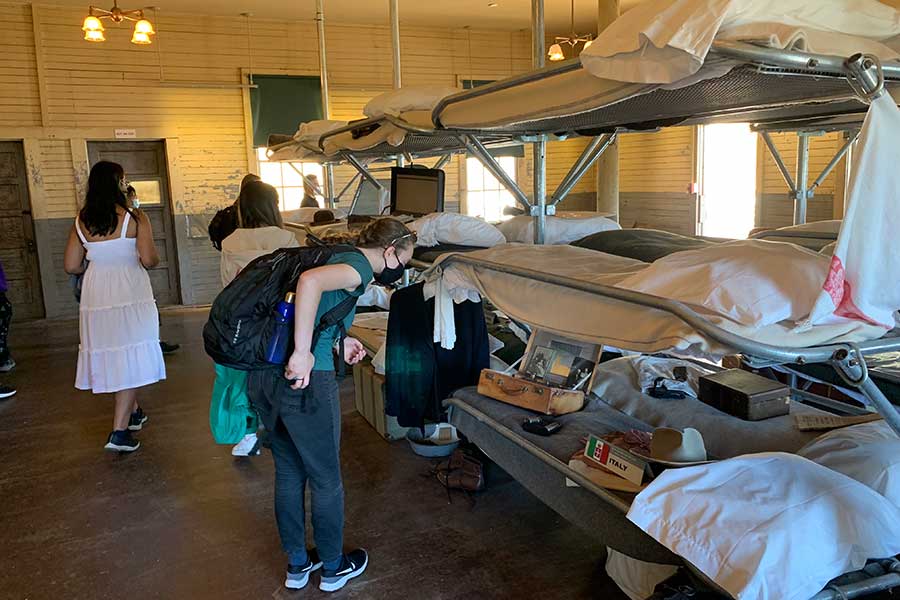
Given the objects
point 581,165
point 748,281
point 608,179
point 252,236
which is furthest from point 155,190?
point 748,281

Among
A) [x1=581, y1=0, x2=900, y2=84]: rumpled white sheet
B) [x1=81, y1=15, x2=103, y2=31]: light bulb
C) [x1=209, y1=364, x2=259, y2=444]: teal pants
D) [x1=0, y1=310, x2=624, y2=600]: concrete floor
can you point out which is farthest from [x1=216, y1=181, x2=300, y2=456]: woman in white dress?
[x1=81, y1=15, x2=103, y2=31]: light bulb

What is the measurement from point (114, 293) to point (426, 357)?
79.0 inches

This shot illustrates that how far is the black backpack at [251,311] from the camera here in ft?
8.52

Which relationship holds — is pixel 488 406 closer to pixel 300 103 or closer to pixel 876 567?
pixel 876 567

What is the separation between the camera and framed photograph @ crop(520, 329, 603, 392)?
3324 mm

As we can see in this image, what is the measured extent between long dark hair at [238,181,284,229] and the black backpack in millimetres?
1814

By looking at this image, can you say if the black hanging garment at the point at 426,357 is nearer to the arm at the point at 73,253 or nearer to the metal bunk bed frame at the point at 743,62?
the metal bunk bed frame at the point at 743,62

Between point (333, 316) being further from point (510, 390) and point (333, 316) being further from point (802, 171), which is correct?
point (802, 171)

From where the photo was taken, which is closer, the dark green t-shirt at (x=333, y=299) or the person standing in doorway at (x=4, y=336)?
the dark green t-shirt at (x=333, y=299)

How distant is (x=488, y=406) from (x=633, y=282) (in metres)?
1.52

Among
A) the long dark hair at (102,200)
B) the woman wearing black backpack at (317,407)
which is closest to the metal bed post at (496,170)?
the woman wearing black backpack at (317,407)

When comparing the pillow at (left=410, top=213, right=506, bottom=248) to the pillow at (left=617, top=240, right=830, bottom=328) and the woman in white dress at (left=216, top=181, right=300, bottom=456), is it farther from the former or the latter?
the pillow at (left=617, top=240, right=830, bottom=328)

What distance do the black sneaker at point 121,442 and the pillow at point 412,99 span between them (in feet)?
8.44

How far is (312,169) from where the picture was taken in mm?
10891
